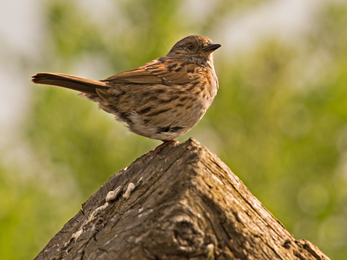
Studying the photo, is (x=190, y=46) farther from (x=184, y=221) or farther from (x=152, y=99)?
(x=184, y=221)

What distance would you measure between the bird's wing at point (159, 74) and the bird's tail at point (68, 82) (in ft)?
0.64

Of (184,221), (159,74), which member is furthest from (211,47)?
(184,221)

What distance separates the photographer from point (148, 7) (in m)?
11.7

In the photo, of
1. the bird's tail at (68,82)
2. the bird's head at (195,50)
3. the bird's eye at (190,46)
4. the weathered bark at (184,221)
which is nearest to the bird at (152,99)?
the bird's tail at (68,82)

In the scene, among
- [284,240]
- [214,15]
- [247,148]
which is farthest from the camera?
[214,15]

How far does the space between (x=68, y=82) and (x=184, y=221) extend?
2.22 meters

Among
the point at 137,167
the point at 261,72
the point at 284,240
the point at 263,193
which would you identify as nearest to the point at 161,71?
the point at 137,167

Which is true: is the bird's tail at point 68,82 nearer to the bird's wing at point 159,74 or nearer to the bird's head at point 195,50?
the bird's wing at point 159,74

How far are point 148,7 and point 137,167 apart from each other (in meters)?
9.55

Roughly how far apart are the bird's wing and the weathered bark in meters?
1.58

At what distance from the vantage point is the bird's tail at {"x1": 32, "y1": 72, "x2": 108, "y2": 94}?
3553 mm

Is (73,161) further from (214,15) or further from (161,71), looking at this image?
(161,71)

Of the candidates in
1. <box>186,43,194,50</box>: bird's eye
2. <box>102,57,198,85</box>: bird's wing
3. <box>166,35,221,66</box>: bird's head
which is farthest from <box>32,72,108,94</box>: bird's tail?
<box>186,43,194,50</box>: bird's eye

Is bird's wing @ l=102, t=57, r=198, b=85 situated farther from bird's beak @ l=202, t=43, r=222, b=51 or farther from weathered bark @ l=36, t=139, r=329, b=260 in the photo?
weathered bark @ l=36, t=139, r=329, b=260
